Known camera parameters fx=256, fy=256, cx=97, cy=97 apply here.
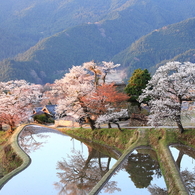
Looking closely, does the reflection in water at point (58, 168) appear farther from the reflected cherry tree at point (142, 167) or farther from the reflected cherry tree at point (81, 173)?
the reflected cherry tree at point (142, 167)

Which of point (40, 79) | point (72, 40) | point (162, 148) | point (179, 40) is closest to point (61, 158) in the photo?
point (162, 148)

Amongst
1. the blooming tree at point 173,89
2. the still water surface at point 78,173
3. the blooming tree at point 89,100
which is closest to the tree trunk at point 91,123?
the blooming tree at point 89,100

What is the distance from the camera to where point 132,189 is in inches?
536

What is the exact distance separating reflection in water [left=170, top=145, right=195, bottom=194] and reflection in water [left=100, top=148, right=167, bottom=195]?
1.27 m

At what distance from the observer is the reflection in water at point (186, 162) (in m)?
13.8

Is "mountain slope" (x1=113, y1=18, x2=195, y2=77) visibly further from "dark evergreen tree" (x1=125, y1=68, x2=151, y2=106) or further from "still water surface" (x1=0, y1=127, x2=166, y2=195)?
"still water surface" (x1=0, y1=127, x2=166, y2=195)

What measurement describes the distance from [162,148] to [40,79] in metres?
130

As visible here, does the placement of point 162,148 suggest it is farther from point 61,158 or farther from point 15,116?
point 15,116

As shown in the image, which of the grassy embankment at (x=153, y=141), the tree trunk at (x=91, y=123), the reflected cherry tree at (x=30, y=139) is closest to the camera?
the grassy embankment at (x=153, y=141)

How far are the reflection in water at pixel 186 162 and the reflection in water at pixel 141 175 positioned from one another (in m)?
1.27

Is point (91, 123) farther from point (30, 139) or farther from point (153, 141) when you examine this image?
point (153, 141)

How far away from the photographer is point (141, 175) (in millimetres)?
15609

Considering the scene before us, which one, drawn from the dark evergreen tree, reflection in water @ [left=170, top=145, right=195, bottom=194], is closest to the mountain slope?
the dark evergreen tree

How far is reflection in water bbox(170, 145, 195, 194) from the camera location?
13.8 m
